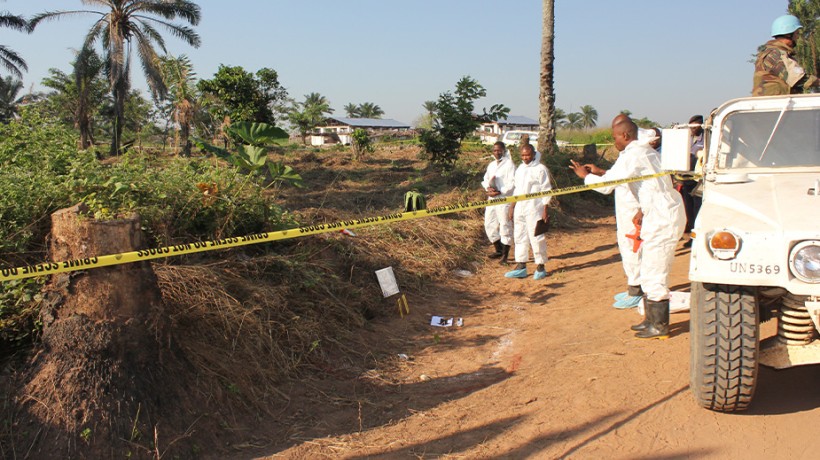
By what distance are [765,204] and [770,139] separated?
116 centimetres

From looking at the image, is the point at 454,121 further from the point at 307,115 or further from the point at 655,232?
the point at 307,115

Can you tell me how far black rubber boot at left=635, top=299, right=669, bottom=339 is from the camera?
Answer: 17.5ft

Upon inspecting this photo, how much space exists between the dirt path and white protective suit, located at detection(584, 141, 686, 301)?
575mm

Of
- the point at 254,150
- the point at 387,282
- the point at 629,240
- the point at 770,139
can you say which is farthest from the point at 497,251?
the point at 770,139

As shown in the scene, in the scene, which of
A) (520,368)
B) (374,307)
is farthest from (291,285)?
(520,368)

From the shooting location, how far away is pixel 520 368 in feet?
16.8

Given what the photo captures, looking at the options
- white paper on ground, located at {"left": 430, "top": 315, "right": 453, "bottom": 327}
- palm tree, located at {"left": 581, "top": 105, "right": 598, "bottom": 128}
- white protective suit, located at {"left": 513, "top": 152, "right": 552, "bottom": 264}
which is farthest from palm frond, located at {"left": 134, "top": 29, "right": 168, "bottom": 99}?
palm tree, located at {"left": 581, "top": 105, "right": 598, "bottom": 128}

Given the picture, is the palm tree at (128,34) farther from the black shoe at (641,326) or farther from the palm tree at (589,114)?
the palm tree at (589,114)

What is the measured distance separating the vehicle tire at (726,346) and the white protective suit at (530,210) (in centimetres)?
413

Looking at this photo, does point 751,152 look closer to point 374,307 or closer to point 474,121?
point 374,307

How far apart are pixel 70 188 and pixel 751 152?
17.2 ft

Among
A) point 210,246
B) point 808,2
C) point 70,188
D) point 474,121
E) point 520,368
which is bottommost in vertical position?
point 520,368

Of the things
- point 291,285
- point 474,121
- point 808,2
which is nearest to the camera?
point 291,285

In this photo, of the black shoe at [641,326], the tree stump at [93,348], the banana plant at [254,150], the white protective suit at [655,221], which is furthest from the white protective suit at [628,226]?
the tree stump at [93,348]
